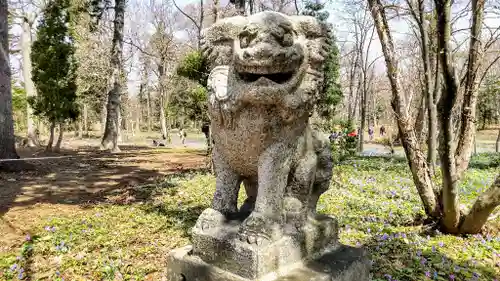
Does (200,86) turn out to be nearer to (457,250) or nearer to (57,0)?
(57,0)

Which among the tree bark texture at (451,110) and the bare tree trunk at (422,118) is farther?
the bare tree trunk at (422,118)

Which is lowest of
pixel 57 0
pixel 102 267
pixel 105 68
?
Result: pixel 102 267

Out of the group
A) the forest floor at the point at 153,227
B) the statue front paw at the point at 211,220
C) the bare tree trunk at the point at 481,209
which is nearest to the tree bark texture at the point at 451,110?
the bare tree trunk at the point at 481,209

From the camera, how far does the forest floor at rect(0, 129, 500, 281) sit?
363 centimetres

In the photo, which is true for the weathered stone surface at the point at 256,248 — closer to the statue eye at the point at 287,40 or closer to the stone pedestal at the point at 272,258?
the stone pedestal at the point at 272,258

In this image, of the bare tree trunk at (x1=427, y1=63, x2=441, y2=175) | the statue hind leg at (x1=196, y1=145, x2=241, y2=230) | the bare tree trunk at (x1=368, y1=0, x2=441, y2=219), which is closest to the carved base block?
the statue hind leg at (x1=196, y1=145, x2=241, y2=230)

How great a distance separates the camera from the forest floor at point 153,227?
11.9 feet

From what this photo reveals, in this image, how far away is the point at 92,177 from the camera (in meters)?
8.84

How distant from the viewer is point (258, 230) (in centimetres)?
206

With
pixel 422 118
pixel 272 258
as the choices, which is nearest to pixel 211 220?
pixel 272 258

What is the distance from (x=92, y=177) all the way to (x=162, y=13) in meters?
13.1

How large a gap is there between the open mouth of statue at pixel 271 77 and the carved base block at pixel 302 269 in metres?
1.07

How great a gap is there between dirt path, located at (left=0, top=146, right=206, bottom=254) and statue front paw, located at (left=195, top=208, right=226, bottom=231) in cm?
334

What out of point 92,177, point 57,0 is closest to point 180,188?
point 92,177
